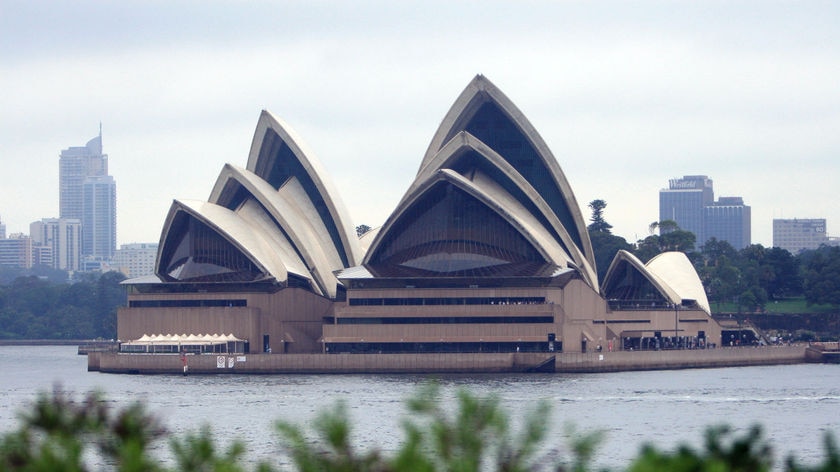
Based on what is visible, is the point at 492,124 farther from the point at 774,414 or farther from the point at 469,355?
the point at 774,414

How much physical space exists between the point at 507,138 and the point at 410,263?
9990 mm

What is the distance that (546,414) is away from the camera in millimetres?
16641

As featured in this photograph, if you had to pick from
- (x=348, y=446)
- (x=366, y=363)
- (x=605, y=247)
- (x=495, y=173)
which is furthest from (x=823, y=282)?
(x=348, y=446)

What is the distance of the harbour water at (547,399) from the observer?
4566cm

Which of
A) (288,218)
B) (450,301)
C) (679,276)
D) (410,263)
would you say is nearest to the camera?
(450,301)

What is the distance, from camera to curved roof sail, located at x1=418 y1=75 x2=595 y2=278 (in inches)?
3551

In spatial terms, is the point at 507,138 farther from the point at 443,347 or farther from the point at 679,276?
the point at 679,276

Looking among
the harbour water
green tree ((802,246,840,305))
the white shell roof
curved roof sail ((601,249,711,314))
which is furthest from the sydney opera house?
green tree ((802,246,840,305))

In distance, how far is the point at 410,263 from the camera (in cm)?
8750

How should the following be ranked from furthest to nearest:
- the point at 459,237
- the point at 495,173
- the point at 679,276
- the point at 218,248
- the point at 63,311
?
the point at 63,311
the point at 679,276
the point at 218,248
the point at 495,173
the point at 459,237

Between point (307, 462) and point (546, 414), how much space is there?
2.69 meters

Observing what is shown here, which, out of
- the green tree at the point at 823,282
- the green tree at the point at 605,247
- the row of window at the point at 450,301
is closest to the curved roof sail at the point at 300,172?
the row of window at the point at 450,301

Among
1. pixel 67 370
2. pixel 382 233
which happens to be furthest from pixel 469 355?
pixel 67 370

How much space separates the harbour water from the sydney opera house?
17.8 ft
